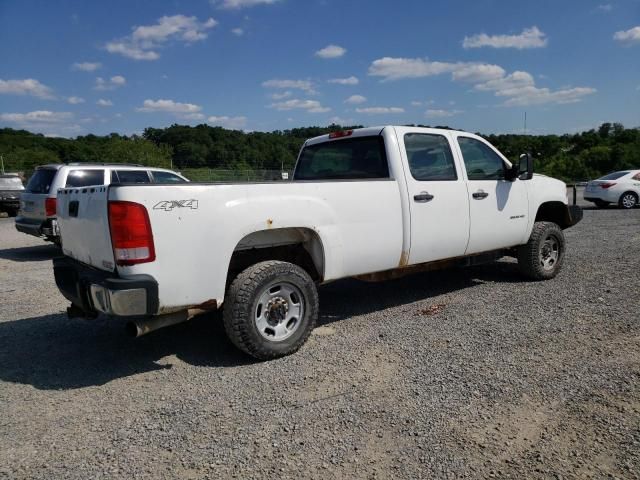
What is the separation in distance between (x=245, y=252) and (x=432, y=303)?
2420 mm

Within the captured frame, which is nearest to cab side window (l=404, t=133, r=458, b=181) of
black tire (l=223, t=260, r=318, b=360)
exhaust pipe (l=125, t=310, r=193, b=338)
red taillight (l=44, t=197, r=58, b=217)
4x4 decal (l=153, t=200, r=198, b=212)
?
black tire (l=223, t=260, r=318, b=360)

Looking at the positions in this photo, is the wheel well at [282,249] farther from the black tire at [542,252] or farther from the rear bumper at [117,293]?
the black tire at [542,252]

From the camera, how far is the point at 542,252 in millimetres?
6402

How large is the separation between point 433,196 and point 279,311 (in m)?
2.07

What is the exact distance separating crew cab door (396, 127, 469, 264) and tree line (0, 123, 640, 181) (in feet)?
83.6

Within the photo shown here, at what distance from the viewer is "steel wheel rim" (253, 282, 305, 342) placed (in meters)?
3.89

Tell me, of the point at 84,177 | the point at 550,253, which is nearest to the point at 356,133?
the point at 550,253

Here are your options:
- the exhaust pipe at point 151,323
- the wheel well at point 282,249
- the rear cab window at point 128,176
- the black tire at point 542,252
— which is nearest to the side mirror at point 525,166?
the black tire at point 542,252

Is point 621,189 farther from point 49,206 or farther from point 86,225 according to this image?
point 86,225

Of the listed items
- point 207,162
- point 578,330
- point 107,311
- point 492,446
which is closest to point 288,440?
point 492,446

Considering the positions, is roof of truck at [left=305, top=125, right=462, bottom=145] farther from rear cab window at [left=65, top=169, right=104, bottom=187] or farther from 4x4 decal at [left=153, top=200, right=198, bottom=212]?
rear cab window at [left=65, top=169, right=104, bottom=187]

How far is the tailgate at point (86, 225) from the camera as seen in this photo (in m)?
3.37

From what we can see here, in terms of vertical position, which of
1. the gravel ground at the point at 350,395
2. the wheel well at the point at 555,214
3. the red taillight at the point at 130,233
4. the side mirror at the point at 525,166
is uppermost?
the side mirror at the point at 525,166

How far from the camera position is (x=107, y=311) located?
3.30 m
